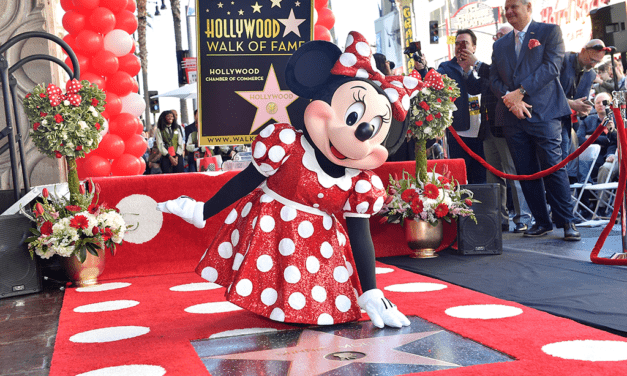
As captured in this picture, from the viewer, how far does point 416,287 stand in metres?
3.13

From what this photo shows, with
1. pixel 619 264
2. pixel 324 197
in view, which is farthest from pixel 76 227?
pixel 619 264

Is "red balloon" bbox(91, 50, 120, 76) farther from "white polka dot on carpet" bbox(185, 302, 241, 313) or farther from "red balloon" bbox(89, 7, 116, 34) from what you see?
"white polka dot on carpet" bbox(185, 302, 241, 313)

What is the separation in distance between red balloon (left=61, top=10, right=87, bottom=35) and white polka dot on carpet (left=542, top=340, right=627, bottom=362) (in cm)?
540

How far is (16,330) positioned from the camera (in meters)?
2.75

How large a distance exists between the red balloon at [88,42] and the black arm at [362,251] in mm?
4421

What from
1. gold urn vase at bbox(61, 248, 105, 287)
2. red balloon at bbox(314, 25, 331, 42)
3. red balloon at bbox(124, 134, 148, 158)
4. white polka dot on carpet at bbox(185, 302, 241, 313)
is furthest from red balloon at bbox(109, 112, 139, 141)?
white polka dot on carpet at bbox(185, 302, 241, 313)

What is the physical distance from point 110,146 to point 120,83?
0.71m

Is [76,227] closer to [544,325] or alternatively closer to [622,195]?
[544,325]

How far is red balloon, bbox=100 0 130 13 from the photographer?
6160mm

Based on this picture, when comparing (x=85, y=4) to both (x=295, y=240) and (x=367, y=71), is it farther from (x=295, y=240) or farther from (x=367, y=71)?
(x=295, y=240)

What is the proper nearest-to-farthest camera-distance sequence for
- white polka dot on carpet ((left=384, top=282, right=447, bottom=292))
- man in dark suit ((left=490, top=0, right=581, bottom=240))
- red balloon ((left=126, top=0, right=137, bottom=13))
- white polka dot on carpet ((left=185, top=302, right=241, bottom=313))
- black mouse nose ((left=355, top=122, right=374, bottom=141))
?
1. black mouse nose ((left=355, top=122, right=374, bottom=141))
2. white polka dot on carpet ((left=185, top=302, right=241, bottom=313))
3. white polka dot on carpet ((left=384, top=282, right=447, bottom=292))
4. man in dark suit ((left=490, top=0, right=581, bottom=240))
5. red balloon ((left=126, top=0, right=137, bottom=13))

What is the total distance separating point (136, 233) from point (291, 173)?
1.91m

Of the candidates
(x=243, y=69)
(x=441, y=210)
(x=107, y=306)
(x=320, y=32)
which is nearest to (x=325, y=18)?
(x=320, y=32)

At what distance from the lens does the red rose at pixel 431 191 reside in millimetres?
4078
